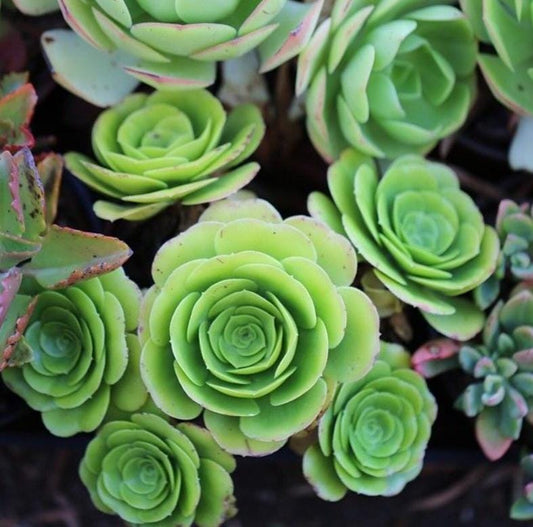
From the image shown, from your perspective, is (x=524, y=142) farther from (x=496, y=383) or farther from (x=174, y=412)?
(x=174, y=412)

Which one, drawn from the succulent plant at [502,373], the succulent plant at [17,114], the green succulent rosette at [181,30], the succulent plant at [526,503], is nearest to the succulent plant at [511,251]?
the succulent plant at [502,373]

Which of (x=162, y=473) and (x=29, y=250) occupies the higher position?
(x=29, y=250)

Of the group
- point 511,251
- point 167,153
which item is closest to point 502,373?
point 511,251

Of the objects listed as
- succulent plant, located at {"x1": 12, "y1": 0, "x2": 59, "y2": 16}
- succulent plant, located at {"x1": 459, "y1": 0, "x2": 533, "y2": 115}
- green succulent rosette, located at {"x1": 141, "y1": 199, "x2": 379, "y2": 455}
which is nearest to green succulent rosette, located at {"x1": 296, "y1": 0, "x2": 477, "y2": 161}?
succulent plant, located at {"x1": 459, "y1": 0, "x2": 533, "y2": 115}

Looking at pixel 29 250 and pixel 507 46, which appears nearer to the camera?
pixel 29 250

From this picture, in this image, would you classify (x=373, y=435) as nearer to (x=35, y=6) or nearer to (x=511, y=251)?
(x=511, y=251)

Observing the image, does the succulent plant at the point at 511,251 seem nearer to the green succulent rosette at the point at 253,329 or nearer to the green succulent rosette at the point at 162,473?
the green succulent rosette at the point at 253,329
